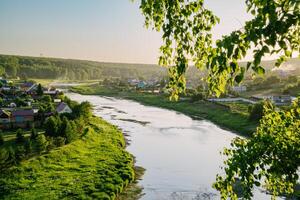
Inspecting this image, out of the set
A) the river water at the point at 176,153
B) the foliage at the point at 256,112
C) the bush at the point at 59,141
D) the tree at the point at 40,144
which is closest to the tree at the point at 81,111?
the river water at the point at 176,153

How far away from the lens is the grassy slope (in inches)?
1234

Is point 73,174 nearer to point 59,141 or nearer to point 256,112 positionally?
point 59,141

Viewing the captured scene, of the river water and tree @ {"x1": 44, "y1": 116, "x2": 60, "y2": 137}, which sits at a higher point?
tree @ {"x1": 44, "y1": 116, "x2": 60, "y2": 137}

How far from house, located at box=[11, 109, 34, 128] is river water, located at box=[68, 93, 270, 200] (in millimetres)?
17054

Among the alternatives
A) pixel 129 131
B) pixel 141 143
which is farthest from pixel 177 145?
pixel 129 131

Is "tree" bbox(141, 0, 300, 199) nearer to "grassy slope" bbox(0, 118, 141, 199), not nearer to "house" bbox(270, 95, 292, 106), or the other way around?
"grassy slope" bbox(0, 118, 141, 199)

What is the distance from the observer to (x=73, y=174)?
1435 inches

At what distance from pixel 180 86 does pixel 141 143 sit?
5021 centimetres

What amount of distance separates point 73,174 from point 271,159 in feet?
102

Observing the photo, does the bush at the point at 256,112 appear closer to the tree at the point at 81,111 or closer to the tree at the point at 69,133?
the tree at the point at 81,111

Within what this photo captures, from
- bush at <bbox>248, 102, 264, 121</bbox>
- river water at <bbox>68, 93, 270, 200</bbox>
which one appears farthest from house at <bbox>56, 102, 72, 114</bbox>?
bush at <bbox>248, 102, 264, 121</bbox>

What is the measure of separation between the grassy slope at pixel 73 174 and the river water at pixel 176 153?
9.66ft

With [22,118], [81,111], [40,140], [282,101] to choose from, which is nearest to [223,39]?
[40,140]

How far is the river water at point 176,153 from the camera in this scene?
3512 cm
